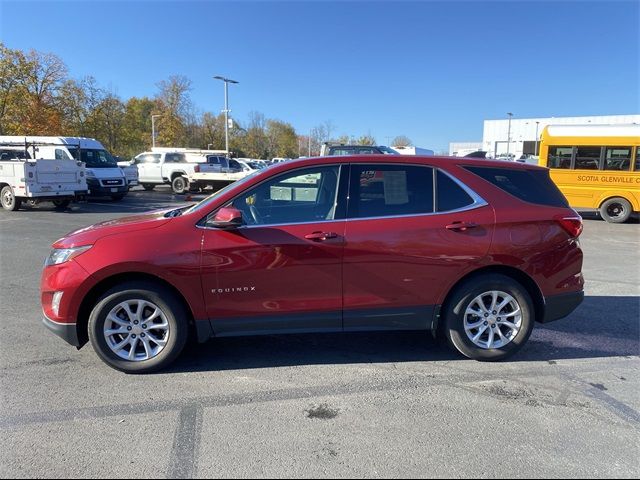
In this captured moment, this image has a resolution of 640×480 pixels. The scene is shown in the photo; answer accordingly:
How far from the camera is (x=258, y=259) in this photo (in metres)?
3.68

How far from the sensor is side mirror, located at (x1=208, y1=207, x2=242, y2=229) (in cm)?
360

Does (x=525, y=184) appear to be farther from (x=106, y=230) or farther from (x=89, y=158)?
(x=89, y=158)

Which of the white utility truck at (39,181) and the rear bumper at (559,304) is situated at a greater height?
the white utility truck at (39,181)

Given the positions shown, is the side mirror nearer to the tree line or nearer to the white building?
the tree line

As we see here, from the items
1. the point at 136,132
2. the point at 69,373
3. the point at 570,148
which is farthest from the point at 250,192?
the point at 136,132

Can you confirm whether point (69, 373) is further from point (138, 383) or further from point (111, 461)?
point (111, 461)

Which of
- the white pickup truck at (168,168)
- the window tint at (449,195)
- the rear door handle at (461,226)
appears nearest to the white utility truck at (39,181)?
the white pickup truck at (168,168)

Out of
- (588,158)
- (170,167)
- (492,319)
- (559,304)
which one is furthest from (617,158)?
(170,167)

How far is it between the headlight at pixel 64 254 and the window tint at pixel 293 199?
4.12 ft

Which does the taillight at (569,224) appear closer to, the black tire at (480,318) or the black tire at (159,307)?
the black tire at (480,318)

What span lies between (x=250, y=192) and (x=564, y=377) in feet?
9.83

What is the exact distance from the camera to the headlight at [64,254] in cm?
367

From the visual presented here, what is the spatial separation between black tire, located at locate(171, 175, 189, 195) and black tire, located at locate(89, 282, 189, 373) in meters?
21.1

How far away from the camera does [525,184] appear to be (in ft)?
13.6
